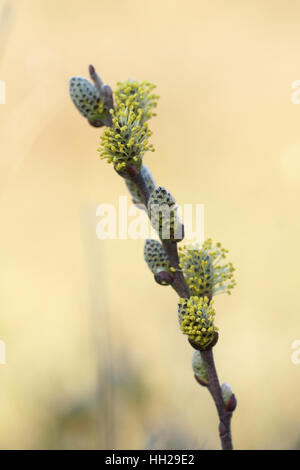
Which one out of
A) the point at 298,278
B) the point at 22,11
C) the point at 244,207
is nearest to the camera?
the point at 298,278

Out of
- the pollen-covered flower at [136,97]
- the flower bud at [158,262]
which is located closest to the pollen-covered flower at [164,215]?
the flower bud at [158,262]

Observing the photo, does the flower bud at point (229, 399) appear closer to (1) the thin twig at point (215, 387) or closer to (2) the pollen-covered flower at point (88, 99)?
(1) the thin twig at point (215, 387)

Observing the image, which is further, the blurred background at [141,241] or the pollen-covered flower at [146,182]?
the blurred background at [141,241]

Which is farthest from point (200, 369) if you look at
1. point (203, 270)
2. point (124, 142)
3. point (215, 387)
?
point (124, 142)

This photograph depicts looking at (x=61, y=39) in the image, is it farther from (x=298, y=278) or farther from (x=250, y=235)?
(x=298, y=278)

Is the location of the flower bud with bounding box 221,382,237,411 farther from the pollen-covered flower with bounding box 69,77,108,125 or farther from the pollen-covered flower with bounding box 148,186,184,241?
the pollen-covered flower with bounding box 69,77,108,125

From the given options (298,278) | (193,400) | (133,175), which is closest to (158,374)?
(193,400)

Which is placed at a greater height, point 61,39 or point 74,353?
point 61,39
